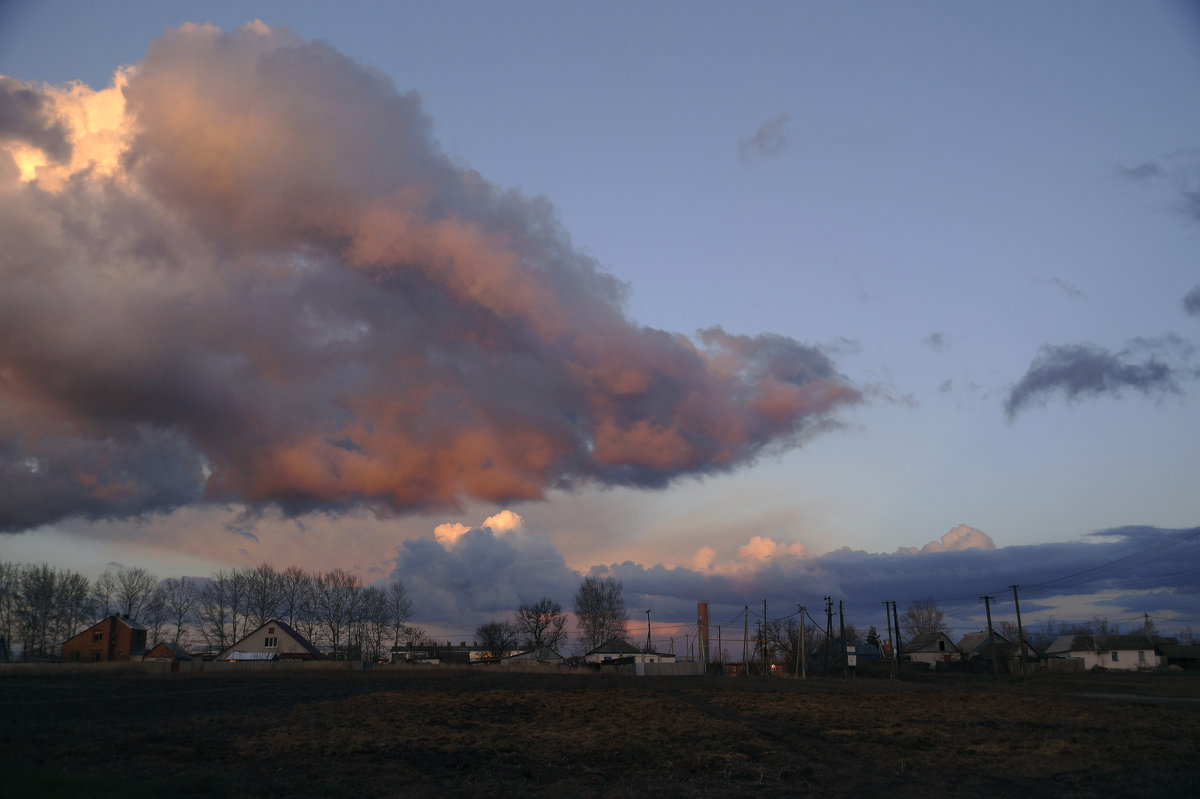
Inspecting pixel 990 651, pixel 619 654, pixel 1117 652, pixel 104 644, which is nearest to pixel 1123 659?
pixel 1117 652

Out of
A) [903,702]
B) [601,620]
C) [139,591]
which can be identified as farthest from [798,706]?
[139,591]

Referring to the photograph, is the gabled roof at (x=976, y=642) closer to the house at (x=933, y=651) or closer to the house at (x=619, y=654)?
the house at (x=933, y=651)

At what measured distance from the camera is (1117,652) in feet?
368

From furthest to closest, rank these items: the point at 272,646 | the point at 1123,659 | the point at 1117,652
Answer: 1. the point at 1117,652
2. the point at 1123,659
3. the point at 272,646

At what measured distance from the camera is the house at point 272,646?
97.6 m

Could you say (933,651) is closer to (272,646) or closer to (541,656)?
(541,656)

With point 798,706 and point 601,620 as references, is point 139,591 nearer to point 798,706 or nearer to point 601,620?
point 601,620

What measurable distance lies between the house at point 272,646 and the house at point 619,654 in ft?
141

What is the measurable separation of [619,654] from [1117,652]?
2904 inches

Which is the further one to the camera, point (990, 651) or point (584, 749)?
point (990, 651)

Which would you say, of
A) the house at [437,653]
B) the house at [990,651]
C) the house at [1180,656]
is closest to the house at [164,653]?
the house at [437,653]

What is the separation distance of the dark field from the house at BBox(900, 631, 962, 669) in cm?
9306

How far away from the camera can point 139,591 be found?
126 meters

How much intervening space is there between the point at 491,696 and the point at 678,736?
18566 millimetres
